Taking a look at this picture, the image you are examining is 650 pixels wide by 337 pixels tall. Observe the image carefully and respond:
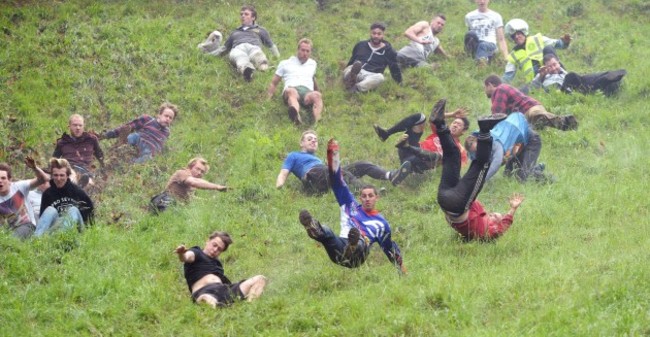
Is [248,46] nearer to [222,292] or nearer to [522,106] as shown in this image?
[522,106]

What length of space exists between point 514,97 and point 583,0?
26.7 feet

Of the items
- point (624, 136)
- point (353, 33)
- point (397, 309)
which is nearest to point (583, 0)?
point (353, 33)

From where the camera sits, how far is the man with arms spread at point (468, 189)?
1210cm

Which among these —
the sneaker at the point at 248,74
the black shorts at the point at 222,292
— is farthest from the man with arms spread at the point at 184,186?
the sneaker at the point at 248,74

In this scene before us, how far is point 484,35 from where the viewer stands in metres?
21.3

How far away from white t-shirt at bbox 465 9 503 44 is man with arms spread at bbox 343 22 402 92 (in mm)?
2700

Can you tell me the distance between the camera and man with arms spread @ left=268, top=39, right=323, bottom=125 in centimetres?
1834

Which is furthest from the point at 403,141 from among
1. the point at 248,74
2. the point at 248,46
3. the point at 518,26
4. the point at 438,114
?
the point at 518,26

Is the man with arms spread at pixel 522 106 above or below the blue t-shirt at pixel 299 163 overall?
below

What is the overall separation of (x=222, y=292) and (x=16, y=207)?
4273 millimetres

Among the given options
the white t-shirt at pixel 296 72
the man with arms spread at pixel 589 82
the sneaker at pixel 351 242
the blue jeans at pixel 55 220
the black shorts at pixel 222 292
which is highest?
the sneaker at pixel 351 242

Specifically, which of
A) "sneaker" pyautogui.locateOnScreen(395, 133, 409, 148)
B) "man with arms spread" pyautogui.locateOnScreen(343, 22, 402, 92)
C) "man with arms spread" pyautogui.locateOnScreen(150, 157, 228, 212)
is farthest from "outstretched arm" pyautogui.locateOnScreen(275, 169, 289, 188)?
"man with arms spread" pyautogui.locateOnScreen(343, 22, 402, 92)

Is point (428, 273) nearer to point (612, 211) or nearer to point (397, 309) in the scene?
point (397, 309)

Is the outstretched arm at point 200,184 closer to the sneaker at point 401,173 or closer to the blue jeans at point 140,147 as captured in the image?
the blue jeans at point 140,147
